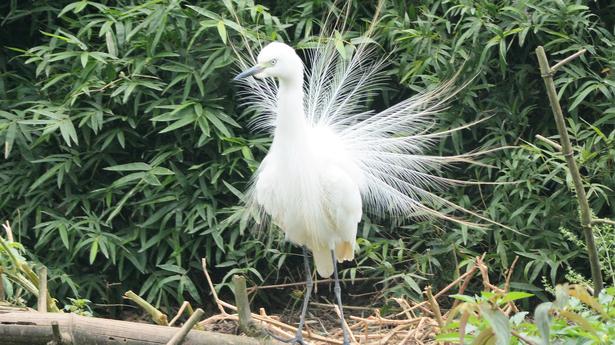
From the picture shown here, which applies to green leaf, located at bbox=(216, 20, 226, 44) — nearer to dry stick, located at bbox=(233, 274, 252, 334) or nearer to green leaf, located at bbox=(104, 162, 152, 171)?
green leaf, located at bbox=(104, 162, 152, 171)

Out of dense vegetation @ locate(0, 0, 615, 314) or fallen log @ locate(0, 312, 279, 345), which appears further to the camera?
dense vegetation @ locate(0, 0, 615, 314)

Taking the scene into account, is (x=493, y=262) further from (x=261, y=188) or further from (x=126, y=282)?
(x=126, y=282)

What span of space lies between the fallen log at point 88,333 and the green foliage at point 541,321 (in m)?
0.84

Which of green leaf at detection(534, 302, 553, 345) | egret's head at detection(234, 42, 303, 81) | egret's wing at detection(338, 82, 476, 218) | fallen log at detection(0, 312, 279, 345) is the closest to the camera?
green leaf at detection(534, 302, 553, 345)

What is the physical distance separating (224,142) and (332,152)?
905 millimetres

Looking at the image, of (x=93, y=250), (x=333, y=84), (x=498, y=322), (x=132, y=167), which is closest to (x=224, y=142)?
(x=132, y=167)

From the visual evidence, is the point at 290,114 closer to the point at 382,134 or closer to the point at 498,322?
the point at 382,134

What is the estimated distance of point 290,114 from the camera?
3346 mm

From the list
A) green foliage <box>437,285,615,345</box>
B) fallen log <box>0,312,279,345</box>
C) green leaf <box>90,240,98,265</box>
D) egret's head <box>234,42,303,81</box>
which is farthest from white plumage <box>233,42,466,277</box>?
green foliage <box>437,285,615,345</box>

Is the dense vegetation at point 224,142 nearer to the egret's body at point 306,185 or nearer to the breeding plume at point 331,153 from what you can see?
the breeding plume at point 331,153

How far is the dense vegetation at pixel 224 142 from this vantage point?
4.13 metres

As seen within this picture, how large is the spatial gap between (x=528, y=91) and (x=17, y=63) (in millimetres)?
2507

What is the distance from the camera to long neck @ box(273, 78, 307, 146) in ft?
10.9

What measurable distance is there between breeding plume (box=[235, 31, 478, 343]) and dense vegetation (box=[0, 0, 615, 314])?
257 millimetres
